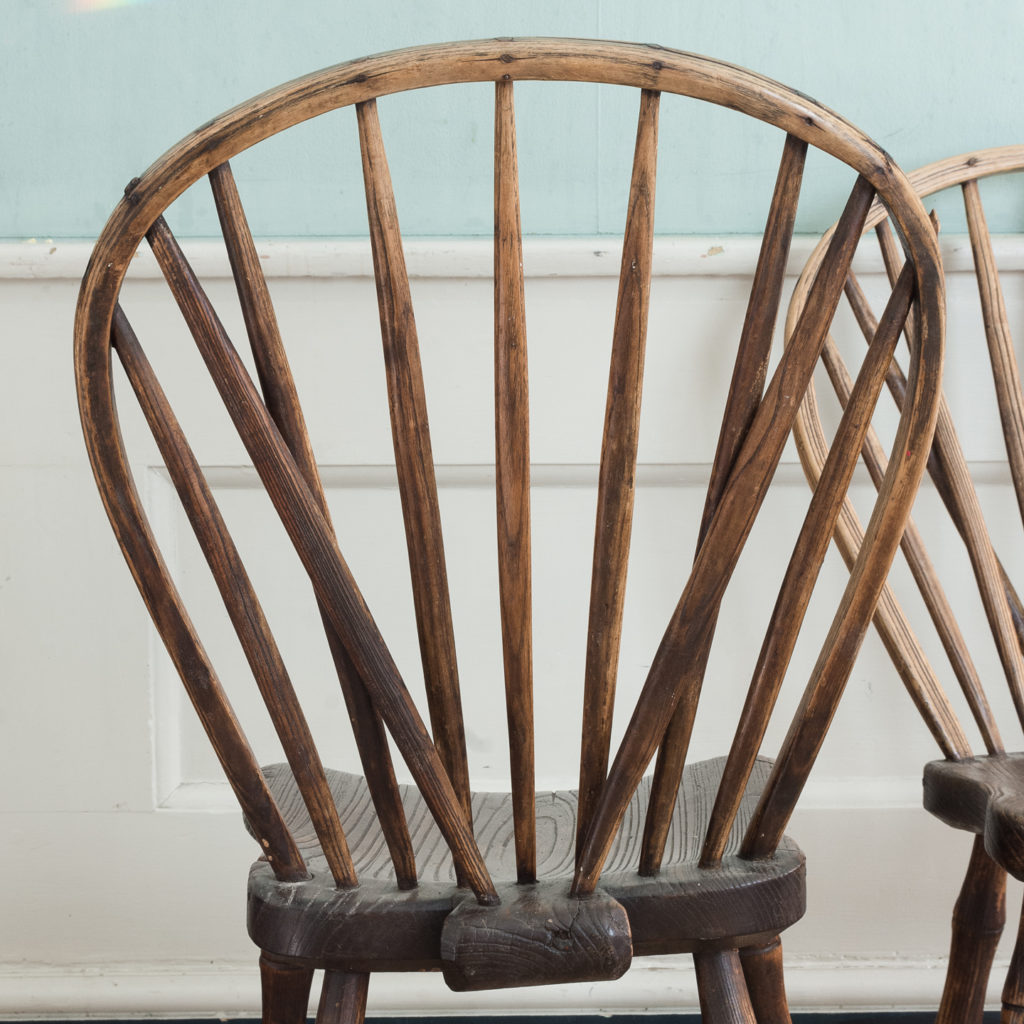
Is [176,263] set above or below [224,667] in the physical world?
above

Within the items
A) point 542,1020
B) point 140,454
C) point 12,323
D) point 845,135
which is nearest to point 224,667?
point 140,454

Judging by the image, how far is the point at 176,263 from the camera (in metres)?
0.49

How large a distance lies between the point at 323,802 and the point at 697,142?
0.81 m

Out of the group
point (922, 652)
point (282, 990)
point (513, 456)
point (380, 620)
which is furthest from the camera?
point (380, 620)

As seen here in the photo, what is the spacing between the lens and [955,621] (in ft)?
3.13

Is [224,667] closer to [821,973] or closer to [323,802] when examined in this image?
[323,802]

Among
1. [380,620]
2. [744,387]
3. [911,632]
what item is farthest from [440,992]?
[744,387]

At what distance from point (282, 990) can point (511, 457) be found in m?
0.37

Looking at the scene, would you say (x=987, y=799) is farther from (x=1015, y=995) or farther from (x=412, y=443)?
(x=412, y=443)

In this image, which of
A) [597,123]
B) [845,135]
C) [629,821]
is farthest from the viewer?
[597,123]

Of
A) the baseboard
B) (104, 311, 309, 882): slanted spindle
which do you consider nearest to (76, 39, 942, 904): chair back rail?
(104, 311, 309, 882): slanted spindle

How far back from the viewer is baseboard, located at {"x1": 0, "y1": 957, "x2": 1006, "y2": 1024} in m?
1.14

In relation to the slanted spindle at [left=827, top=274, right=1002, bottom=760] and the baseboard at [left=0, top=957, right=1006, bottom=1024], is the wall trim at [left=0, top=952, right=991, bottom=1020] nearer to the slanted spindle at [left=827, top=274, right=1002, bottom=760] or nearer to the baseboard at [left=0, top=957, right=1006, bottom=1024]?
the baseboard at [left=0, top=957, right=1006, bottom=1024]

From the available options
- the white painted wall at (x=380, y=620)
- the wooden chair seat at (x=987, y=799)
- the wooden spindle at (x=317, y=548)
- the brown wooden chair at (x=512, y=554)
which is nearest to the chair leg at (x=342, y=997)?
the brown wooden chair at (x=512, y=554)
